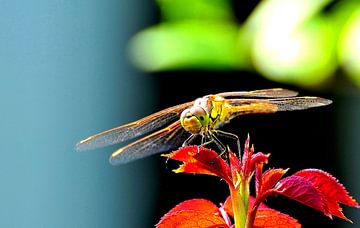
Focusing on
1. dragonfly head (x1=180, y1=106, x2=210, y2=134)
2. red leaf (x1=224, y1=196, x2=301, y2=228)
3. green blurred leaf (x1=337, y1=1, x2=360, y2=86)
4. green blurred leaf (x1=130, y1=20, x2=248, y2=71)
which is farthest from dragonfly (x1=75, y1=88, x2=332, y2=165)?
green blurred leaf (x1=130, y1=20, x2=248, y2=71)

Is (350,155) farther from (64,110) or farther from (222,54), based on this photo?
(64,110)

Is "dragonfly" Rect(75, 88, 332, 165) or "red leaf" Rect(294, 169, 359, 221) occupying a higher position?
"dragonfly" Rect(75, 88, 332, 165)

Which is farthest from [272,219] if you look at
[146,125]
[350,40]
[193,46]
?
[193,46]

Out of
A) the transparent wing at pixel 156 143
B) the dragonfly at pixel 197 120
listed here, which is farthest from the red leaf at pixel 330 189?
the transparent wing at pixel 156 143

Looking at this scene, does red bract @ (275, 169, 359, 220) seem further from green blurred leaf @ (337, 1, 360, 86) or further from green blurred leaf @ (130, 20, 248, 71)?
green blurred leaf @ (130, 20, 248, 71)

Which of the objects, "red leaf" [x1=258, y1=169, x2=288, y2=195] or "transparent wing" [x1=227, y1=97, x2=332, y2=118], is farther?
"transparent wing" [x1=227, y1=97, x2=332, y2=118]

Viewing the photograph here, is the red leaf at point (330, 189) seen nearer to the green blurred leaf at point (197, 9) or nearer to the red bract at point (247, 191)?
the red bract at point (247, 191)
